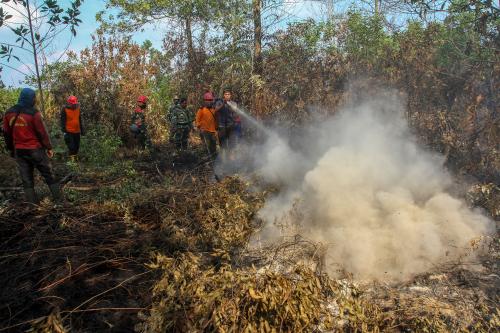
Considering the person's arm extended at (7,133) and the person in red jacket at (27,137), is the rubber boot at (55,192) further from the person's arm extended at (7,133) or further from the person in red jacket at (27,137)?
the person's arm extended at (7,133)

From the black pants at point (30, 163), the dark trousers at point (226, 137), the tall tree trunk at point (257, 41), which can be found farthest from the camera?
the tall tree trunk at point (257, 41)

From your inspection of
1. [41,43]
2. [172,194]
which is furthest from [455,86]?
[41,43]

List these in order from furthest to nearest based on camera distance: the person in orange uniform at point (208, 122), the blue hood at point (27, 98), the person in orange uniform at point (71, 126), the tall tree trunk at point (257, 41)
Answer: the tall tree trunk at point (257, 41), the person in orange uniform at point (71, 126), the person in orange uniform at point (208, 122), the blue hood at point (27, 98)

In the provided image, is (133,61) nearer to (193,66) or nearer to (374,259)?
(193,66)

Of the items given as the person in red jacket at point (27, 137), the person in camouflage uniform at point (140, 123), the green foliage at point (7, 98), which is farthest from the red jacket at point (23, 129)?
the green foliage at point (7, 98)

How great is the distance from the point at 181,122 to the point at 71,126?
2.57m

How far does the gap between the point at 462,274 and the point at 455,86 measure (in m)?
5.46

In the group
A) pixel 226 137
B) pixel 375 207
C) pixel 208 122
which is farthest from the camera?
pixel 226 137

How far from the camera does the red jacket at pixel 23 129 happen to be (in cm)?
581

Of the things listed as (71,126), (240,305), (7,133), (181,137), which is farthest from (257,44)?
(240,305)

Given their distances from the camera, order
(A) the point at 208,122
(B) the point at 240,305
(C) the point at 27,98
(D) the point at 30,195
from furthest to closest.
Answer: (A) the point at 208,122
(D) the point at 30,195
(C) the point at 27,98
(B) the point at 240,305

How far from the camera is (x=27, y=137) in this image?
5.88 m

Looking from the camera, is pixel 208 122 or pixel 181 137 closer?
pixel 208 122

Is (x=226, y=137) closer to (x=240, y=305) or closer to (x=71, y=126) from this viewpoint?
(x=71, y=126)
